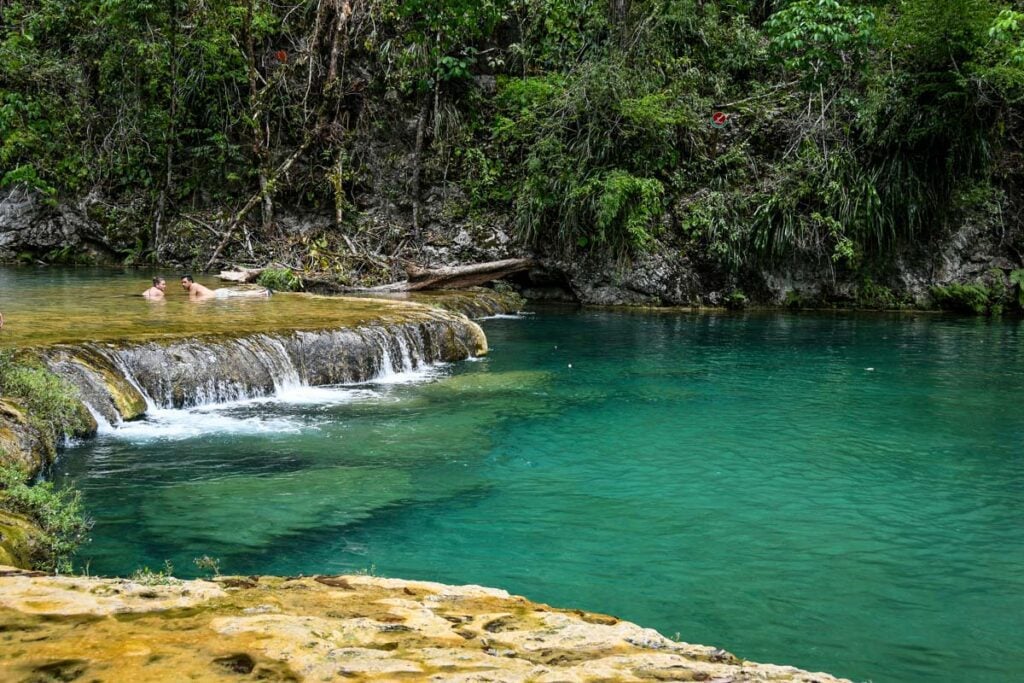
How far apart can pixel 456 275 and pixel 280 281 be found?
3816 millimetres

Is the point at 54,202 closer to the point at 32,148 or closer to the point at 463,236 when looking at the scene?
the point at 32,148

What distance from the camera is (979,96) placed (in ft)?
59.6

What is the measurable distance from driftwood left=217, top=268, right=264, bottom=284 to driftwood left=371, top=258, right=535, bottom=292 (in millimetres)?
2429

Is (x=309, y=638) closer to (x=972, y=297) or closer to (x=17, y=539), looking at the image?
(x=17, y=539)

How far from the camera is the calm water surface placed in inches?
193

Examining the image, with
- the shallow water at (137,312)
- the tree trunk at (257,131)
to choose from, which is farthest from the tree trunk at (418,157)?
the shallow water at (137,312)

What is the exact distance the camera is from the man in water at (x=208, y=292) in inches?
574

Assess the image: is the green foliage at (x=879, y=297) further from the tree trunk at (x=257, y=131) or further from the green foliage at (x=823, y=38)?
the tree trunk at (x=257, y=131)

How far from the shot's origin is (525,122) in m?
21.7

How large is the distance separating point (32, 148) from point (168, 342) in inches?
645

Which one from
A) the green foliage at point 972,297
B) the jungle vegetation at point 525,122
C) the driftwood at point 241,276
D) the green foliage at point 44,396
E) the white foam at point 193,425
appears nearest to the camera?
the green foliage at point 44,396

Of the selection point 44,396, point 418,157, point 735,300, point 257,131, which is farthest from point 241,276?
point 44,396

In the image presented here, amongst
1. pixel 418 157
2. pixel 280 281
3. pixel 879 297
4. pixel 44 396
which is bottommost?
pixel 44 396

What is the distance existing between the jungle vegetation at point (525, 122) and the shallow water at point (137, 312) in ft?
18.9
